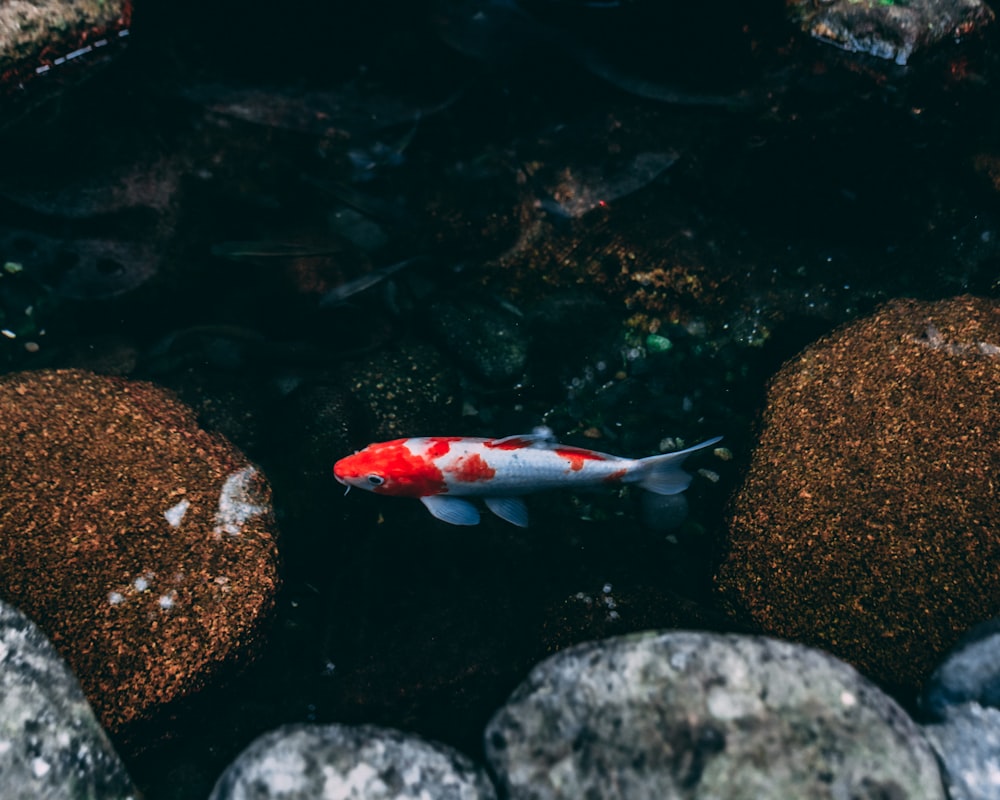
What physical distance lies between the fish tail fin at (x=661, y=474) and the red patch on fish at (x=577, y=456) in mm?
209

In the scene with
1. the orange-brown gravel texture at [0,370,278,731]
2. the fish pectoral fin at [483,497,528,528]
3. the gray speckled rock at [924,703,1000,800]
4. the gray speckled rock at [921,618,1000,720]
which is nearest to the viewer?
the gray speckled rock at [924,703,1000,800]

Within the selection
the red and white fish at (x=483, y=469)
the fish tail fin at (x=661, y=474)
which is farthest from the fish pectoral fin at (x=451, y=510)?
the fish tail fin at (x=661, y=474)

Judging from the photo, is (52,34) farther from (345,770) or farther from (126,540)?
(345,770)

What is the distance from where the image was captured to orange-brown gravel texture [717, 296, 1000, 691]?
10.3 feet

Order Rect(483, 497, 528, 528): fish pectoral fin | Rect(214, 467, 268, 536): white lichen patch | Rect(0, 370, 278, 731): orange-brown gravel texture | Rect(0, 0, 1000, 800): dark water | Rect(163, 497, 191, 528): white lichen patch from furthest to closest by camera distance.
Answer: Rect(0, 0, 1000, 800): dark water < Rect(483, 497, 528, 528): fish pectoral fin < Rect(214, 467, 268, 536): white lichen patch < Rect(163, 497, 191, 528): white lichen patch < Rect(0, 370, 278, 731): orange-brown gravel texture

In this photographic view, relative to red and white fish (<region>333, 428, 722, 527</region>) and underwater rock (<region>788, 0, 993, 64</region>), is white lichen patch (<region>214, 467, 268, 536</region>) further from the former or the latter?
A: underwater rock (<region>788, 0, 993, 64</region>)

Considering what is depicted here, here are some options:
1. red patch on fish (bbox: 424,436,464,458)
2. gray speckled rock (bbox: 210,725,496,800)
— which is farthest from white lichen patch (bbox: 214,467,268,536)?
gray speckled rock (bbox: 210,725,496,800)

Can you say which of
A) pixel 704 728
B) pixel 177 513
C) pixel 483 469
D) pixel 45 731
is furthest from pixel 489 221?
pixel 45 731

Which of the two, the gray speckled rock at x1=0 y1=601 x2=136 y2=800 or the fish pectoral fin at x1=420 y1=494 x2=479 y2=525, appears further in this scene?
the fish pectoral fin at x1=420 y1=494 x2=479 y2=525

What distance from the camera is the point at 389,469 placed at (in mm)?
3305

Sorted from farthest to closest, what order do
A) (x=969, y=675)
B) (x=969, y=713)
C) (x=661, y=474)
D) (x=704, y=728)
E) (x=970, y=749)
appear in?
(x=661, y=474), (x=969, y=675), (x=969, y=713), (x=970, y=749), (x=704, y=728)

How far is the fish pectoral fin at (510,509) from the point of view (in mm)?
3498

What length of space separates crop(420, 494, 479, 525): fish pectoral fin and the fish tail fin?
859mm

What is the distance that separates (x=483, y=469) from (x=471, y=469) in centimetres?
6
